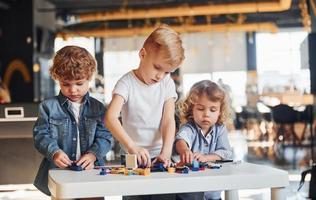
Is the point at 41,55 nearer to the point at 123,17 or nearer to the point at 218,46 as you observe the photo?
the point at 123,17

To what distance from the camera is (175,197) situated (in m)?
1.91

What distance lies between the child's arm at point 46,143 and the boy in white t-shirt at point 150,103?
20 centimetres

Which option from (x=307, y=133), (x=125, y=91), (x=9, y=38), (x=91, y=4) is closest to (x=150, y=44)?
(x=125, y=91)

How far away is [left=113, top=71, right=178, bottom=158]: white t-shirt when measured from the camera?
79.7 inches

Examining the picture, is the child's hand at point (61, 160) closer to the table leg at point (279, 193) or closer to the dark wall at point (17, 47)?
the table leg at point (279, 193)

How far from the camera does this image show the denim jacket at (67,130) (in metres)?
1.98

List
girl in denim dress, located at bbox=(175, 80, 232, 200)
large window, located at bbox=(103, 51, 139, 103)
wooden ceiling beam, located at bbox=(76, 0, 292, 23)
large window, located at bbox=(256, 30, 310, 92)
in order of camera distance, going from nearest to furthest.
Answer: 1. girl in denim dress, located at bbox=(175, 80, 232, 200)
2. large window, located at bbox=(103, 51, 139, 103)
3. wooden ceiling beam, located at bbox=(76, 0, 292, 23)
4. large window, located at bbox=(256, 30, 310, 92)

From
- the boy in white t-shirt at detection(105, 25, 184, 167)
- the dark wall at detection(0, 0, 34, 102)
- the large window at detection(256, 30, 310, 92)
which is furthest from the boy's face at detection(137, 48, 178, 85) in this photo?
the large window at detection(256, 30, 310, 92)

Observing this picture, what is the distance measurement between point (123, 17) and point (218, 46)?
2545 millimetres

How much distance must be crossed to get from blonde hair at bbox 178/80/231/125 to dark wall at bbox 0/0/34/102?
9.06 meters

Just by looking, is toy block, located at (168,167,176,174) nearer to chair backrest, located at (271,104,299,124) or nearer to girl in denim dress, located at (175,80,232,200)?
girl in denim dress, located at (175,80,232,200)

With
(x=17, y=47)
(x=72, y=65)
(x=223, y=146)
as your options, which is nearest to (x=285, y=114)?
(x=17, y=47)

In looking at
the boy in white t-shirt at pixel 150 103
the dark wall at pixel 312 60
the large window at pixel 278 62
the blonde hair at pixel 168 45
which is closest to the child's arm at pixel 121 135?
the boy in white t-shirt at pixel 150 103

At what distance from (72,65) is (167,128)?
42 centimetres
